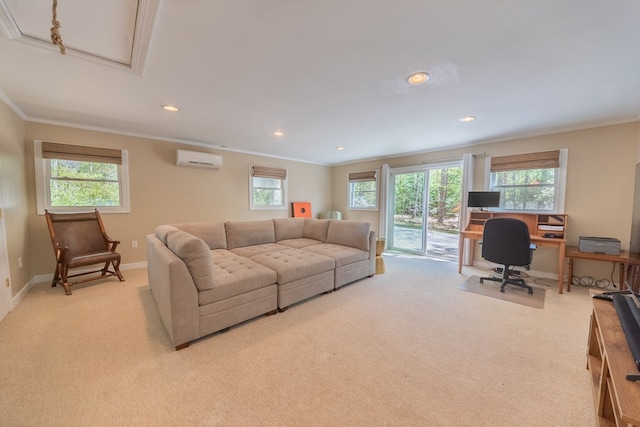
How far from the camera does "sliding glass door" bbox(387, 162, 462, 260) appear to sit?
477 cm

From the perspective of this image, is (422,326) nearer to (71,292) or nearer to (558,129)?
(558,129)

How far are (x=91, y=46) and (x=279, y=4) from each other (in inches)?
56.0

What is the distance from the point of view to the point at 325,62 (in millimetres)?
1815

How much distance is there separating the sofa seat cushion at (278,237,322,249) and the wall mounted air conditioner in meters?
2.04

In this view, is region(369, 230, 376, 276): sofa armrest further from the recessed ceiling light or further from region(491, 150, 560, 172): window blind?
region(491, 150, 560, 172): window blind

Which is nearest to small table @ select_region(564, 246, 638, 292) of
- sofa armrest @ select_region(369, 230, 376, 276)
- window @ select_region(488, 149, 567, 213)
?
window @ select_region(488, 149, 567, 213)

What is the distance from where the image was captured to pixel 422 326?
2236mm

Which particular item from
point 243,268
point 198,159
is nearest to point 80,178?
point 198,159

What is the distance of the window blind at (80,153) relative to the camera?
10.5ft

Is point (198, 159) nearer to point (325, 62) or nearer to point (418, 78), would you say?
point (325, 62)

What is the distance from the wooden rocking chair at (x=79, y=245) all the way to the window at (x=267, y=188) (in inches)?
99.9

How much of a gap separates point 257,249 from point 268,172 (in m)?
2.53

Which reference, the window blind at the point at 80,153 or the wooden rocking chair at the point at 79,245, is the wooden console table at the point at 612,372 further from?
the window blind at the point at 80,153

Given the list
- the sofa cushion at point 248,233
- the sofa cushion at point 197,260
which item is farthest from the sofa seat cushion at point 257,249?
the sofa cushion at point 197,260
